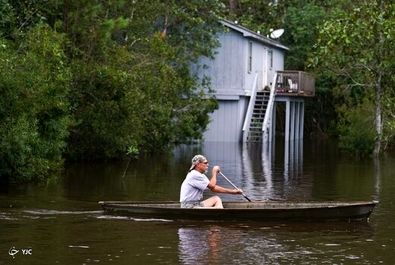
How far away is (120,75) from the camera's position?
31266mm

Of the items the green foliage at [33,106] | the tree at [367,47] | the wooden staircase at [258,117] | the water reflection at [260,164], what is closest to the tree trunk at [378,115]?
the tree at [367,47]

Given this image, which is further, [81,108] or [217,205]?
[81,108]

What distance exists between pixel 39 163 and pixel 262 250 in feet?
35.6

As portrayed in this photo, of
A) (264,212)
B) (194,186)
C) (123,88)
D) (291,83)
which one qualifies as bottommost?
(264,212)

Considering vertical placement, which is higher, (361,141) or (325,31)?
(325,31)

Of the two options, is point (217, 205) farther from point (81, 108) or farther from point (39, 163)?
point (81, 108)

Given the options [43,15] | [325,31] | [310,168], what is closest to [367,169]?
[310,168]

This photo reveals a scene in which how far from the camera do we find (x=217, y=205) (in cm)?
1916

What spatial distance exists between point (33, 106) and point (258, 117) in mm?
27956

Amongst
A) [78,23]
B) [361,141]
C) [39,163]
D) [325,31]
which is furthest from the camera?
[361,141]

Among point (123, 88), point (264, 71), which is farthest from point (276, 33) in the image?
point (123, 88)

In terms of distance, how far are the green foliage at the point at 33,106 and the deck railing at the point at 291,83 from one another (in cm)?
2633

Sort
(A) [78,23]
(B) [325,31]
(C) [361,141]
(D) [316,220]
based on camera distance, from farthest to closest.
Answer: (C) [361,141]
(B) [325,31]
(A) [78,23]
(D) [316,220]
